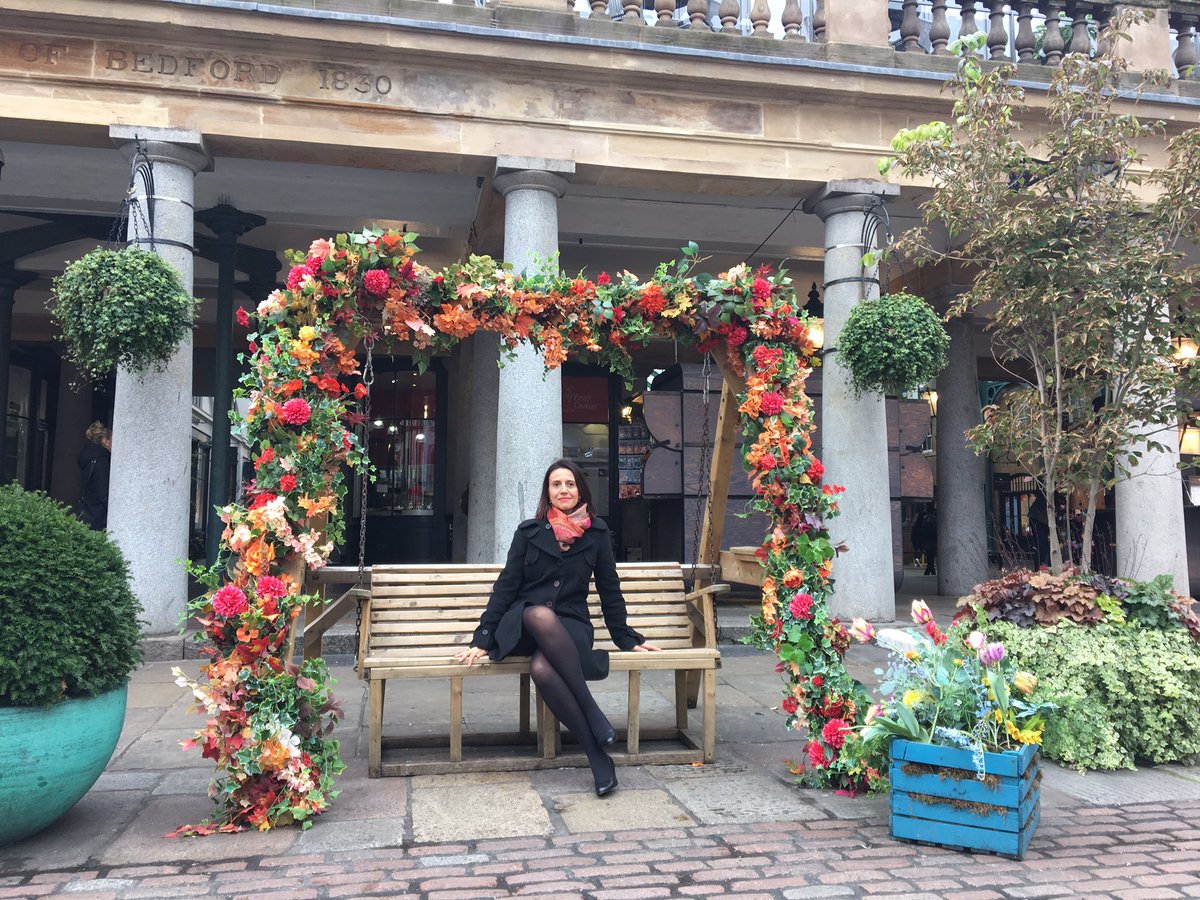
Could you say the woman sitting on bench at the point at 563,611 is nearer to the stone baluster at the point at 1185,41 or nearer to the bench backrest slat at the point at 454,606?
the bench backrest slat at the point at 454,606

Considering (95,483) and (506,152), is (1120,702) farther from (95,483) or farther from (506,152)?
(95,483)

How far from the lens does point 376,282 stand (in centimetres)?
437

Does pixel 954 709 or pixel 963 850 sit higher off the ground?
pixel 954 709

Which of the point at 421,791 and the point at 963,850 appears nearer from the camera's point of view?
the point at 963,850

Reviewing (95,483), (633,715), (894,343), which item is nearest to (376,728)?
(633,715)

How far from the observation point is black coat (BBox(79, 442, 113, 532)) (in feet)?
30.9

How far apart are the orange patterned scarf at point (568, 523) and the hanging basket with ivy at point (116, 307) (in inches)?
151

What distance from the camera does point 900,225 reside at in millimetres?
11383

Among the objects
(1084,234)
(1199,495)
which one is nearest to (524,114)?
(1084,234)

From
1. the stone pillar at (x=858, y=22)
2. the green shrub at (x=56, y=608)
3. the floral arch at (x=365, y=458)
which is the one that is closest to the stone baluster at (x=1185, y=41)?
the stone pillar at (x=858, y=22)

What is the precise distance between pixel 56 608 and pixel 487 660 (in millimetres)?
1901

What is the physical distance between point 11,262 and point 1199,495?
14920mm

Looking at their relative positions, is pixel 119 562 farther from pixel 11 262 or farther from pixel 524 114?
pixel 11 262

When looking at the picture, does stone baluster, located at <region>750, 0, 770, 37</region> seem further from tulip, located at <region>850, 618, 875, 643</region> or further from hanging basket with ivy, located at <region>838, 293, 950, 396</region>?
tulip, located at <region>850, 618, 875, 643</region>
